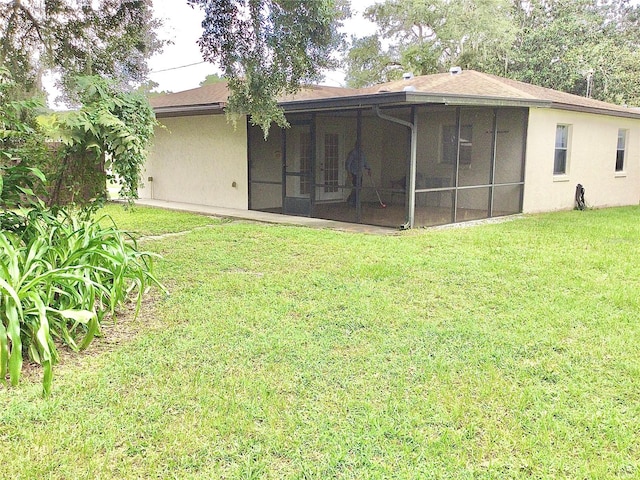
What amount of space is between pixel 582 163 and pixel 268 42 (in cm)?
920

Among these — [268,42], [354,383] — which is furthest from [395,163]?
[354,383]

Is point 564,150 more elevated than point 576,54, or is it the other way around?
point 576,54

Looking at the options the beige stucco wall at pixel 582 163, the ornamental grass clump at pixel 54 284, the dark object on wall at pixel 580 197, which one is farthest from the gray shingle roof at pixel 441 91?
the ornamental grass clump at pixel 54 284

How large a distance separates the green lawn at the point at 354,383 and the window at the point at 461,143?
22.2 ft

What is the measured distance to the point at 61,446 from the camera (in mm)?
2656

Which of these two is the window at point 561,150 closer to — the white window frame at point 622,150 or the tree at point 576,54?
the white window frame at point 622,150

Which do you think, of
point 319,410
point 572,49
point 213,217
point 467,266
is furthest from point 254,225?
point 572,49

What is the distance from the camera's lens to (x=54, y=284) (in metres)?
4.06

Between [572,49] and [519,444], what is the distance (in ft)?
83.8

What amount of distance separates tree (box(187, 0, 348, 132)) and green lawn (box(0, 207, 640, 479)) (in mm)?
2614

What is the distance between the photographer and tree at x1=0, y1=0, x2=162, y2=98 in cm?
730

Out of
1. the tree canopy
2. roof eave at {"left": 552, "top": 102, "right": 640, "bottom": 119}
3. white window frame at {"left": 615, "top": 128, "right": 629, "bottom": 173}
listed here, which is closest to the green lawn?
roof eave at {"left": 552, "top": 102, "right": 640, "bottom": 119}

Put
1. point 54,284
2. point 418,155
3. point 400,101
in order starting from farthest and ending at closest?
point 418,155, point 400,101, point 54,284

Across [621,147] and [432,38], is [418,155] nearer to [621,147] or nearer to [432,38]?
[621,147]
